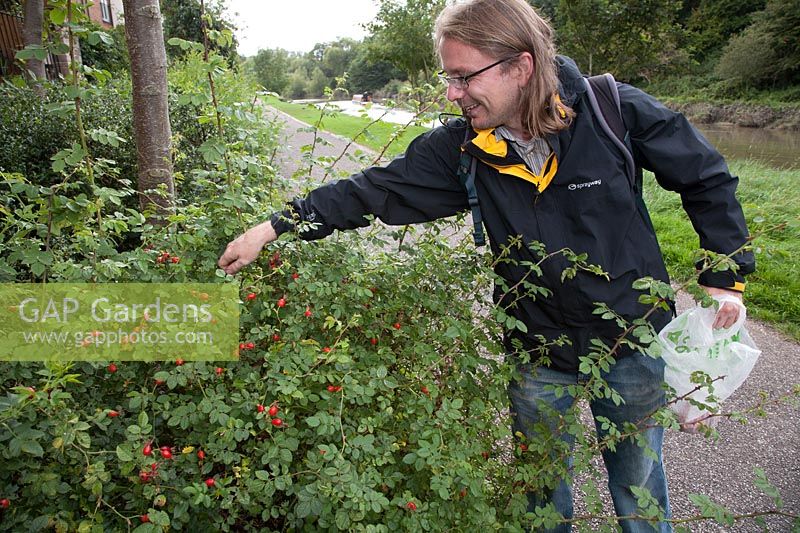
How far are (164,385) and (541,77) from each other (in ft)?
5.11

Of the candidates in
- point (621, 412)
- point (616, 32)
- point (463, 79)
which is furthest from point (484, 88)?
point (616, 32)

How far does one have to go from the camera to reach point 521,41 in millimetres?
1683

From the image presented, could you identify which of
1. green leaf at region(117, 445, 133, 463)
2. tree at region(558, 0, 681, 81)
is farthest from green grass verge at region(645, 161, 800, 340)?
tree at region(558, 0, 681, 81)

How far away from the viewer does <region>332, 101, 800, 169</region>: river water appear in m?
16.8

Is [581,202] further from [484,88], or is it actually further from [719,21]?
[719,21]

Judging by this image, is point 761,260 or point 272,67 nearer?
point 761,260

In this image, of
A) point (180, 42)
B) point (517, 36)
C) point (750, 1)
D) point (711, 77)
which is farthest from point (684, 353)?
point (750, 1)

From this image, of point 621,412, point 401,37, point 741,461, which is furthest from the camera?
point 401,37

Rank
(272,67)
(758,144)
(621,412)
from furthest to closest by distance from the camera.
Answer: (272,67) → (758,144) → (621,412)

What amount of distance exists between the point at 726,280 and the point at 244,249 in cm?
155

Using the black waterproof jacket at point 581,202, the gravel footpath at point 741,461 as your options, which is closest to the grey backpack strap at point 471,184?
the black waterproof jacket at point 581,202

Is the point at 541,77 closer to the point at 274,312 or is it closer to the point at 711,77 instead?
the point at 274,312

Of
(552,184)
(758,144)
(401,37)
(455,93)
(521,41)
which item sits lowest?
(758,144)

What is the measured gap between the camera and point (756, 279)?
5.51 meters
